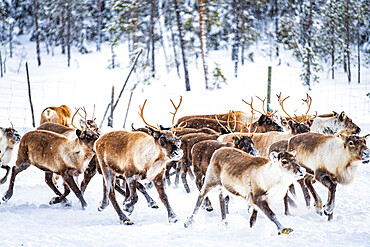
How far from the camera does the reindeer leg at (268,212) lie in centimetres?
531

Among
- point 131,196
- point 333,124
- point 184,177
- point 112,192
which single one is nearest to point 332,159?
point 184,177

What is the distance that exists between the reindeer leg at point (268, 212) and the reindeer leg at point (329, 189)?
1480 mm

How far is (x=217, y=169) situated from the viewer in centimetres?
624

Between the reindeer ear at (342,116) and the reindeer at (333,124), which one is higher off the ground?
the reindeer ear at (342,116)

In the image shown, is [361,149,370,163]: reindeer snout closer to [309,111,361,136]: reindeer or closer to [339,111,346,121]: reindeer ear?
[309,111,361,136]: reindeer

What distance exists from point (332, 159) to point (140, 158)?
2.92 m

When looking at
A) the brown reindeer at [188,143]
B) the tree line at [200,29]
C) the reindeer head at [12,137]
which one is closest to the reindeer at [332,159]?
the brown reindeer at [188,143]

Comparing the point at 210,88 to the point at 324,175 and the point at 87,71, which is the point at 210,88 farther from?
the point at 324,175

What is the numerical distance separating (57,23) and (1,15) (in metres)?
11.5

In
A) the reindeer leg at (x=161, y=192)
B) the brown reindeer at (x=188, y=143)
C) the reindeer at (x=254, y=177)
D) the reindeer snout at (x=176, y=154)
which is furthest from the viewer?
the brown reindeer at (x=188, y=143)

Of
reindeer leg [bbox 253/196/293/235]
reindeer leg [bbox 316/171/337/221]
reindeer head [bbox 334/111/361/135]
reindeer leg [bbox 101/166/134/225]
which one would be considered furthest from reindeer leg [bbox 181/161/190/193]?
reindeer head [bbox 334/111/361/135]

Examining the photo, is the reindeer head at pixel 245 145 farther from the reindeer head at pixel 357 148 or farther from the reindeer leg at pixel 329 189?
the reindeer head at pixel 357 148

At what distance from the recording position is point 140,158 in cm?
656

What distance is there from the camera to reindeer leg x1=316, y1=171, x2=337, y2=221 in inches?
257
